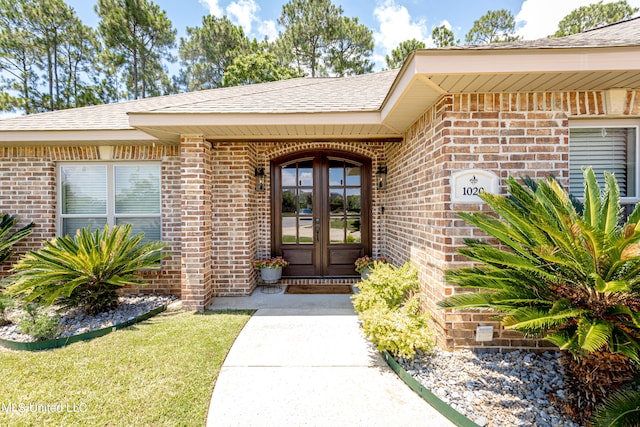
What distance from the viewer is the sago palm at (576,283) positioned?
71.2 inches

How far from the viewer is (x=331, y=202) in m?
5.62

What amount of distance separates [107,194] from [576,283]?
632cm

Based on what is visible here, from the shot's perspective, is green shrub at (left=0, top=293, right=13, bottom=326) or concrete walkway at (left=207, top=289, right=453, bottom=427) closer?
concrete walkway at (left=207, top=289, right=453, bottom=427)

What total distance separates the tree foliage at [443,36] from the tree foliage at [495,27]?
4.15 ft

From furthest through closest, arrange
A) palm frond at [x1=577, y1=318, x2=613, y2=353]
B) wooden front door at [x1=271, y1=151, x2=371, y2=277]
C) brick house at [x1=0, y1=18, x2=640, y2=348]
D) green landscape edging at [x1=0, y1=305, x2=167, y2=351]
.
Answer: wooden front door at [x1=271, y1=151, x2=371, y2=277] < green landscape edging at [x1=0, y1=305, x2=167, y2=351] < brick house at [x1=0, y1=18, x2=640, y2=348] < palm frond at [x1=577, y1=318, x2=613, y2=353]

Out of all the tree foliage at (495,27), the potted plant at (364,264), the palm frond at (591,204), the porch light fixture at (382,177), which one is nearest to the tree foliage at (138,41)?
the porch light fixture at (382,177)

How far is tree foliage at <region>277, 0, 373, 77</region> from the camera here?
16594mm

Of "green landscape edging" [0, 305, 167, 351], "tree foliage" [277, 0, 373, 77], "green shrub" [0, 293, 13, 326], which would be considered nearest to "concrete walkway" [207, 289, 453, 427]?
"green landscape edging" [0, 305, 167, 351]

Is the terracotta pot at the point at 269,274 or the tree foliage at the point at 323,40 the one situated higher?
the tree foliage at the point at 323,40

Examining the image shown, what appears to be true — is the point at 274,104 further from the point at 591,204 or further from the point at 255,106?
the point at 591,204

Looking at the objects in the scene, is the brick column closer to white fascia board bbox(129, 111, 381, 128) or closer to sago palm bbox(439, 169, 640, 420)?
white fascia board bbox(129, 111, 381, 128)

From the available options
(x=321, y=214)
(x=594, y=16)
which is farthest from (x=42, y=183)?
(x=594, y=16)

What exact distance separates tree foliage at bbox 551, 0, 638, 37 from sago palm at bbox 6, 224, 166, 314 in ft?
71.6

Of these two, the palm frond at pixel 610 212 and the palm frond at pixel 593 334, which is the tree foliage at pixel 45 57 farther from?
the palm frond at pixel 593 334
